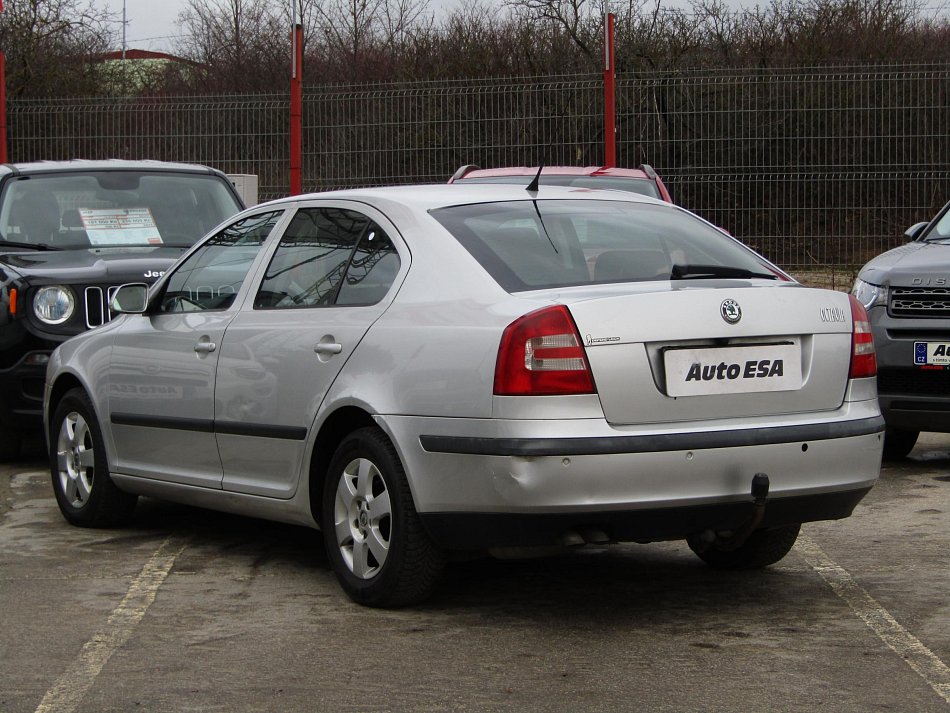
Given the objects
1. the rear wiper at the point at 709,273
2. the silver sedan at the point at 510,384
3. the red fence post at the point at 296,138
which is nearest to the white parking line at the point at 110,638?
the silver sedan at the point at 510,384

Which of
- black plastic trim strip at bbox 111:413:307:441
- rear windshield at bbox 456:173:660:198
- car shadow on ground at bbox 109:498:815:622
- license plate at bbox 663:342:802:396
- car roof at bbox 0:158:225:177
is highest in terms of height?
car roof at bbox 0:158:225:177

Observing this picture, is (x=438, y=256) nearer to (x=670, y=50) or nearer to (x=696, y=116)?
(x=696, y=116)

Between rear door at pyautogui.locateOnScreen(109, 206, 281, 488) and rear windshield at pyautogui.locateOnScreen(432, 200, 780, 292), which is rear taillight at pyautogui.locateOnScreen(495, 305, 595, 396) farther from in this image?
rear door at pyautogui.locateOnScreen(109, 206, 281, 488)

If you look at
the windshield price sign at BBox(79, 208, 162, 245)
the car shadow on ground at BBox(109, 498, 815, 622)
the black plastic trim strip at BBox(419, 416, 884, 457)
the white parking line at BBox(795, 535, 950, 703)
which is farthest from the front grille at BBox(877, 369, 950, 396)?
the windshield price sign at BBox(79, 208, 162, 245)

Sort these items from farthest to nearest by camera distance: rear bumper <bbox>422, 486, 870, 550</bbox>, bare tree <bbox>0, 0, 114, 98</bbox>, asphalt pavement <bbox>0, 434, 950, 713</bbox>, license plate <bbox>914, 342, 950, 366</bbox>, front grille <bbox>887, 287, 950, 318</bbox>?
bare tree <bbox>0, 0, 114, 98</bbox>
front grille <bbox>887, 287, 950, 318</bbox>
license plate <bbox>914, 342, 950, 366</bbox>
rear bumper <bbox>422, 486, 870, 550</bbox>
asphalt pavement <bbox>0, 434, 950, 713</bbox>

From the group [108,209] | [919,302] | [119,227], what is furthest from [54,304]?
[919,302]

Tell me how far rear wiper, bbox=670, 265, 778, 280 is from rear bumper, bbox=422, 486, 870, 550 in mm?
788

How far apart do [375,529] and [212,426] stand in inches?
44.2

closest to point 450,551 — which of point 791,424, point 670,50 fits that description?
point 791,424

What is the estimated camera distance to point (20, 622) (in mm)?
5102

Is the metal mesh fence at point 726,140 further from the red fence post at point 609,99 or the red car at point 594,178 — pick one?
the red car at point 594,178

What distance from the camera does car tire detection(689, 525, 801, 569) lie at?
18.8 feet

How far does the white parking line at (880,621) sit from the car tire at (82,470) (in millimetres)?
2986

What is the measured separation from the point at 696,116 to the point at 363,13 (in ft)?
63.8
